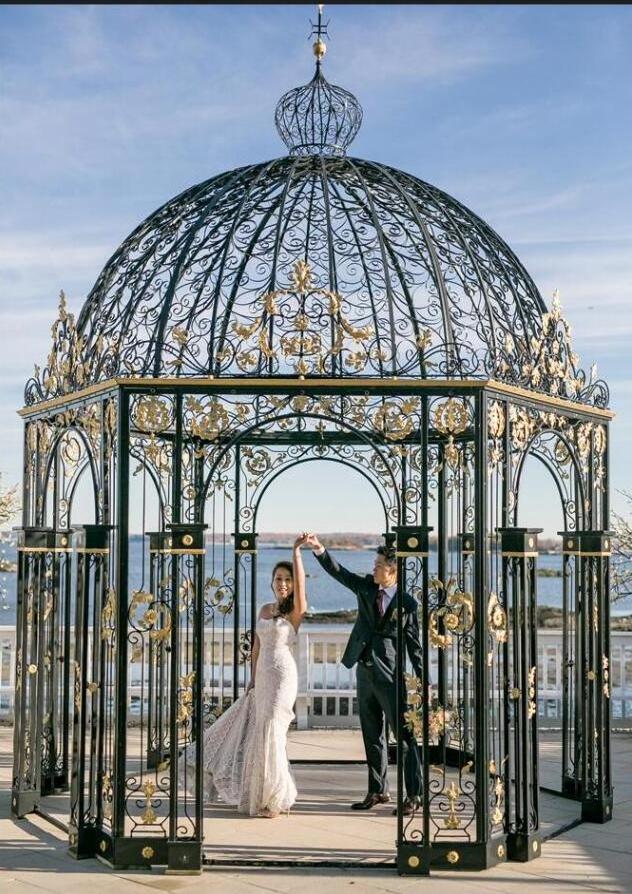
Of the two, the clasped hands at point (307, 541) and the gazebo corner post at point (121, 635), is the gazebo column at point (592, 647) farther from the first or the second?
the gazebo corner post at point (121, 635)

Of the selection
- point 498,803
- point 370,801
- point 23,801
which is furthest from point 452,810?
point 23,801

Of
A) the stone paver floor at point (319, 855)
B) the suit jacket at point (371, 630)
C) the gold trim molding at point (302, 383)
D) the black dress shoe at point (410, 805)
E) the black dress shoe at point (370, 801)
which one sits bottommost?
the stone paver floor at point (319, 855)

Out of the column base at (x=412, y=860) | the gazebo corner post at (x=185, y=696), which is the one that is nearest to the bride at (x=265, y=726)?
the gazebo corner post at (x=185, y=696)

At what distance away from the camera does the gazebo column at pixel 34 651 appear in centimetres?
755

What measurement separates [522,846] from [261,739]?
69.9 inches

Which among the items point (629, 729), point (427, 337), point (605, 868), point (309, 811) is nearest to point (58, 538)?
point (309, 811)

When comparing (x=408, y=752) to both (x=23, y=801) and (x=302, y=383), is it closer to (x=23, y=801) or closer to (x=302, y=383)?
(x=302, y=383)

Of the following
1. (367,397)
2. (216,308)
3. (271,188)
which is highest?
(271,188)

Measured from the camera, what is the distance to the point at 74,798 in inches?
259

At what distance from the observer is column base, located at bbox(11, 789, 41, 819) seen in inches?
295

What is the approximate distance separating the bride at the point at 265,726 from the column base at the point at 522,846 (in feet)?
4.90

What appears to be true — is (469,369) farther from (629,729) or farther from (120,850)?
(629,729)

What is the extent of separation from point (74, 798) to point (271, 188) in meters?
3.91

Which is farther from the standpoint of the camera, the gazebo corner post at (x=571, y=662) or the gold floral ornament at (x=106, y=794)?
the gazebo corner post at (x=571, y=662)
